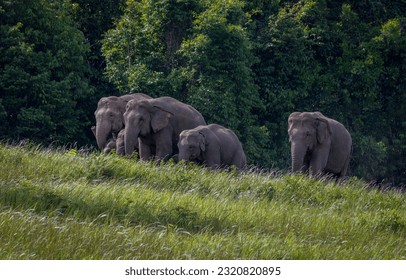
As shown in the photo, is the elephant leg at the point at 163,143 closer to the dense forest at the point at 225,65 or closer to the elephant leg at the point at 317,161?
the elephant leg at the point at 317,161

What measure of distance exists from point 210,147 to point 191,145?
0.75 m

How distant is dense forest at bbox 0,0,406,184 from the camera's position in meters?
31.4

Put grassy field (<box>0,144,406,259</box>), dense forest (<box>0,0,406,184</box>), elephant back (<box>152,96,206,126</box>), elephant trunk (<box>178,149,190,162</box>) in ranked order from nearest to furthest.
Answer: grassy field (<box>0,144,406,259</box>) → elephant trunk (<box>178,149,190,162</box>) → elephant back (<box>152,96,206,126</box>) → dense forest (<box>0,0,406,184</box>)

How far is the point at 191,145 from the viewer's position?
75.8 ft

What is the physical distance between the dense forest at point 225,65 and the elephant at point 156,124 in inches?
218

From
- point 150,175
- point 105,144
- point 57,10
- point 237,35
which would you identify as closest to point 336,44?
point 237,35

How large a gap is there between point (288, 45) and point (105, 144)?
11.0 meters

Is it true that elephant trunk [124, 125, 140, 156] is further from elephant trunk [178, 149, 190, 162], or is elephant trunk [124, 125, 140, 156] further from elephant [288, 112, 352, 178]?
elephant [288, 112, 352, 178]

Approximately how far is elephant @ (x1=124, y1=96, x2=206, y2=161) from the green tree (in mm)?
5192

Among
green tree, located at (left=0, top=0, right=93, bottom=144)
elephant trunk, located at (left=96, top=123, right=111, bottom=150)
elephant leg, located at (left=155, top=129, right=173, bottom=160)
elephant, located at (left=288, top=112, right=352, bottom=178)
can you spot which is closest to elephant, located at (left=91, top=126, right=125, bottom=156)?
elephant trunk, located at (left=96, top=123, right=111, bottom=150)

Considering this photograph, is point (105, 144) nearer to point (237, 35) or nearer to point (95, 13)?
point (237, 35)

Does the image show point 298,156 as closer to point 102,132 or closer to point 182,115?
point 182,115

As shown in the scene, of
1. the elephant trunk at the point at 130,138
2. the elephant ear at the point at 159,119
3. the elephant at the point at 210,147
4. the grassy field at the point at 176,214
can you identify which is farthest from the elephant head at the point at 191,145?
the grassy field at the point at 176,214

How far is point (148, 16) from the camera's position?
111 feet
